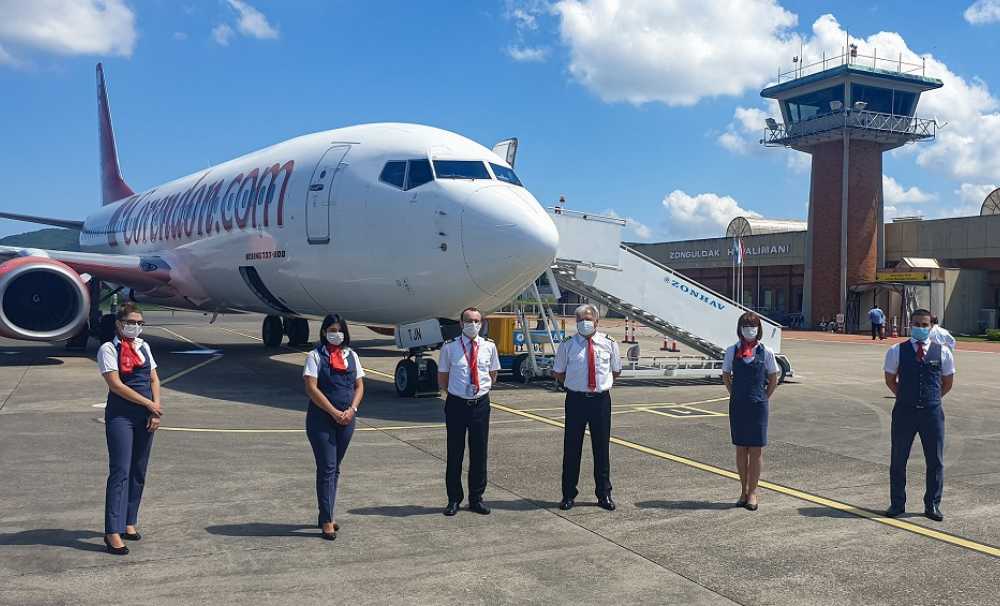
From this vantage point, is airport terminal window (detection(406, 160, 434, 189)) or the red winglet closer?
airport terminal window (detection(406, 160, 434, 189))

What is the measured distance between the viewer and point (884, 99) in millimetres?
49094

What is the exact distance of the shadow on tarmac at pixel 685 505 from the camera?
24.0 ft

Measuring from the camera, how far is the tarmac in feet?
17.3

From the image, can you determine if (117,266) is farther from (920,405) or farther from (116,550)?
(920,405)

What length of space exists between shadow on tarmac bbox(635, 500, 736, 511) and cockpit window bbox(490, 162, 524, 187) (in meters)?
6.89

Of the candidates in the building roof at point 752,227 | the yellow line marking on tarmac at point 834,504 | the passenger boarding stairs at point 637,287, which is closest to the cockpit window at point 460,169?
the passenger boarding stairs at point 637,287

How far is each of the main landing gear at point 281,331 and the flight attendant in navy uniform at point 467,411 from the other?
18586 millimetres

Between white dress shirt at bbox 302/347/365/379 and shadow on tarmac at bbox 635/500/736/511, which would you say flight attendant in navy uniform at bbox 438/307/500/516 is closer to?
white dress shirt at bbox 302/347/365/379

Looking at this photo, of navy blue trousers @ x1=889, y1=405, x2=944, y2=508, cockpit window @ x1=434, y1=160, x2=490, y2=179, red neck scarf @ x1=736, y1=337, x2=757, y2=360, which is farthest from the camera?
cockpit window @ x1=434, y1=160, x2=490, y2=179

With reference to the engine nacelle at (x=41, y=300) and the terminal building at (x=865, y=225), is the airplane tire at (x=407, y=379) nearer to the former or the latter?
the engine nacelle at (x=41, y=300)

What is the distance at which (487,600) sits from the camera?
5043 mm

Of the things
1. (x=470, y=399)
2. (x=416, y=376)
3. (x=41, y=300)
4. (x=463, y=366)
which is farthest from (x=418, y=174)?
(x=41, y=300)

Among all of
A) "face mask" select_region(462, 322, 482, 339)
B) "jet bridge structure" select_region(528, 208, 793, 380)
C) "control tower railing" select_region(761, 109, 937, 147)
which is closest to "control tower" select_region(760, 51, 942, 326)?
"control tower railing" select_region(761, 109, 937, 147)

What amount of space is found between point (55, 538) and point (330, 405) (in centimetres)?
217
